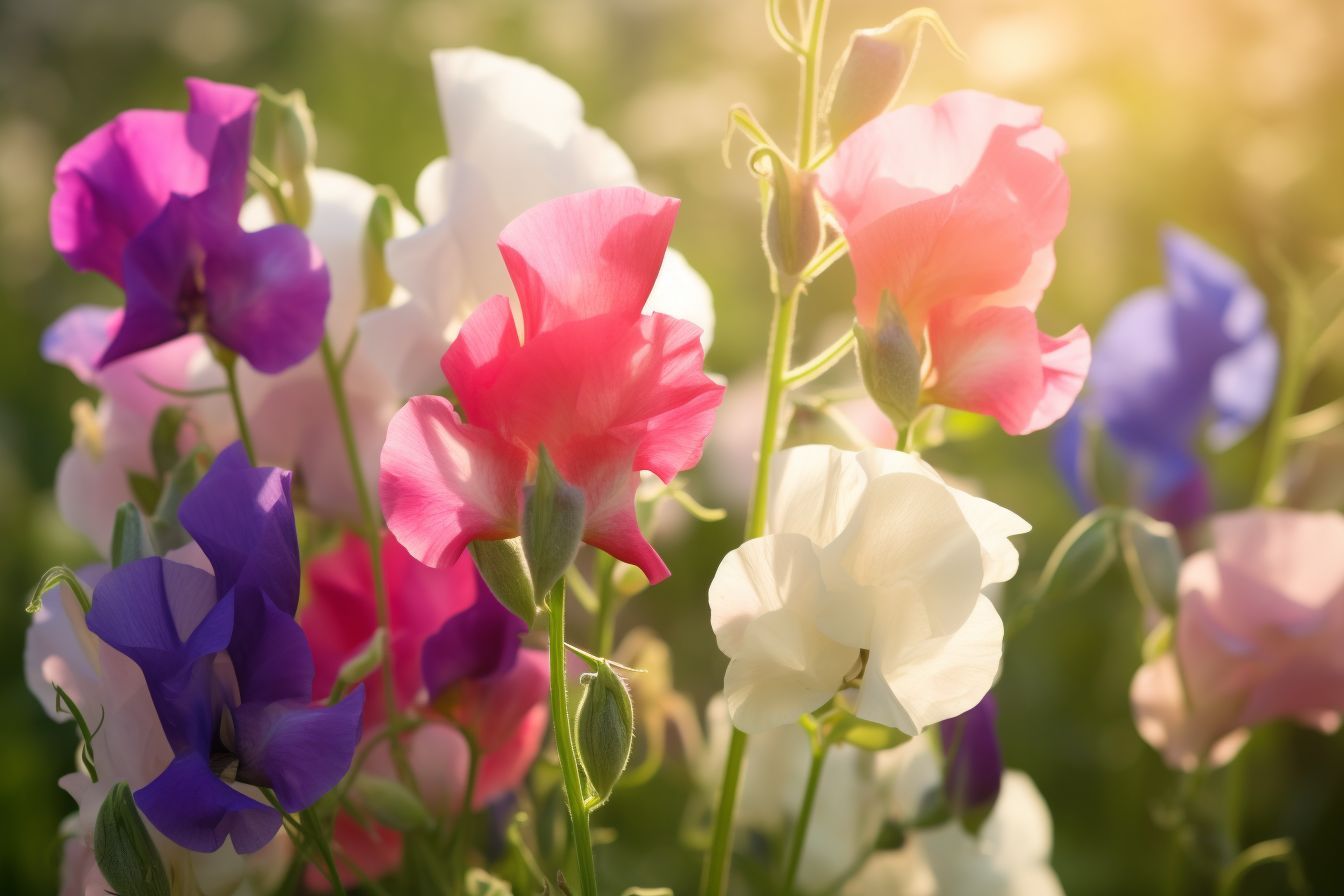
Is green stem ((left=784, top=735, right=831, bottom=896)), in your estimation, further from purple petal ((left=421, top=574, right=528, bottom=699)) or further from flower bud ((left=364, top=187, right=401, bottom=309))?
flower bud ((left=364, top=187, right=401, bottom=309))

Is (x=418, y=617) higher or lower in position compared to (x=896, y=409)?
lower

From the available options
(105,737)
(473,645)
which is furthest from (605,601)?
(105,737)

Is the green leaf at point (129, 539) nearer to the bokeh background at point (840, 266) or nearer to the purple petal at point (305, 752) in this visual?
the purple petal at point (305, 752)

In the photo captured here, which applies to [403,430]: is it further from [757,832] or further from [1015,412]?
[757,832]

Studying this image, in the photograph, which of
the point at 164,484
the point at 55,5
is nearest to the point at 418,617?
the point at 164,484

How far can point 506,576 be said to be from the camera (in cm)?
33

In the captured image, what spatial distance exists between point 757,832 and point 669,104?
3.14ft

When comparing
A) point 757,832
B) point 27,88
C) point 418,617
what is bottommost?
point 27,88

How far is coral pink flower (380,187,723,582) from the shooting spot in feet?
1.02

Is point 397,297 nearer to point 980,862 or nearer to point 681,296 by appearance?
point 681,296

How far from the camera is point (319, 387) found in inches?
19.3

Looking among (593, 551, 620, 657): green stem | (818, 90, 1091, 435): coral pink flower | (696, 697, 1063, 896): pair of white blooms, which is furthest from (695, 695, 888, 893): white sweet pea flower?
(818, 90, 1091, 435): coral pink flower

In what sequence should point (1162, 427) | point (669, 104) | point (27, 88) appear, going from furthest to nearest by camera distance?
point (27, 88), point (669, 104), point (1162, 427)

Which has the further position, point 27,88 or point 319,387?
point 27,88
